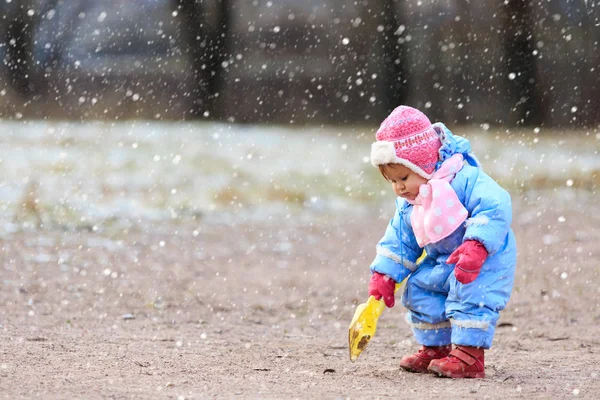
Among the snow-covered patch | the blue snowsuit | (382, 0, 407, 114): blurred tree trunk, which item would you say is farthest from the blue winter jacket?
(382, 0, 407, 114): blurred tree trunk

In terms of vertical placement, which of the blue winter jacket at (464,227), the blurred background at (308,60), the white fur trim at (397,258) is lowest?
the white fur trim at (397,258)

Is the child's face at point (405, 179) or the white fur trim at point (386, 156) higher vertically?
the white fur trim at point (386, 156)

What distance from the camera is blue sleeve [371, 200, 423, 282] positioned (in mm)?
3189

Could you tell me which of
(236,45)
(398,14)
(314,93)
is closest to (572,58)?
(398,14)

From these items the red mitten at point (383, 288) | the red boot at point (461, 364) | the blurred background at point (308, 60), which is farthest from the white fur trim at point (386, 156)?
the blurred background at point (308, 60)

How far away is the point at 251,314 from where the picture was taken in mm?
4910

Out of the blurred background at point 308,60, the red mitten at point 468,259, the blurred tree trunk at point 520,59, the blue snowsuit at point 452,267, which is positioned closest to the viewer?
the red mitten at point 468,259

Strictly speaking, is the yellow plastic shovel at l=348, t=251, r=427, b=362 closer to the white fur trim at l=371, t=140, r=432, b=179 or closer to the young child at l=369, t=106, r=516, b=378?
the young child at l=369, t=106, r=516, b=378

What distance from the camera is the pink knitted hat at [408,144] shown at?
9.92 feet

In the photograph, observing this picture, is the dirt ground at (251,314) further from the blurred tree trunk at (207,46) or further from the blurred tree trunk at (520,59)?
the blurred tree trunk at (207,46)

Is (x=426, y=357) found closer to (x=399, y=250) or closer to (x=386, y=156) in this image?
(x=399, y=250)

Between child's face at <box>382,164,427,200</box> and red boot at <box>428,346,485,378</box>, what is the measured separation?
0.57 metres

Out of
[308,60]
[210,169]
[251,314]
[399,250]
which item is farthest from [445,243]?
[308,60]

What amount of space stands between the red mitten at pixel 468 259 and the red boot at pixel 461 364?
31cm
